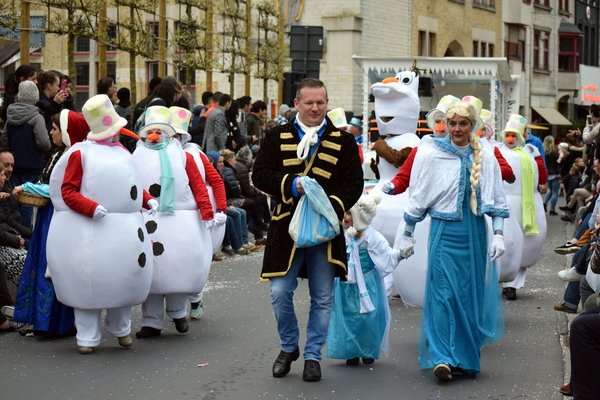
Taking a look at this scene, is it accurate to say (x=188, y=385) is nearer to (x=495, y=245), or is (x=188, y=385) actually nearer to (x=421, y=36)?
(x=495, y=245)

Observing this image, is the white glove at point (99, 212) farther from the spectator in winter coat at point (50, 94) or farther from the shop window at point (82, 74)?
the shop window at point (82, 74)

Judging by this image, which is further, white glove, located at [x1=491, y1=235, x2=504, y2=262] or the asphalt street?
white glove, located at [x1=491, y1=235, x2=504, y2=262]

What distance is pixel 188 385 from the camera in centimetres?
675

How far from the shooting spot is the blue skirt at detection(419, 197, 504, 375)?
6938 mm

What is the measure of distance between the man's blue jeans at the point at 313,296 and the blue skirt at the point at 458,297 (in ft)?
2.37

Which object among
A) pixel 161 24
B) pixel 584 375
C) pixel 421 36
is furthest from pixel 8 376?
pixel 421 36

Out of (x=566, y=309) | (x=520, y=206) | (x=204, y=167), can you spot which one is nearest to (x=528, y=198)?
(x=520, y=206)

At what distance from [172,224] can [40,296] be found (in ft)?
3.92

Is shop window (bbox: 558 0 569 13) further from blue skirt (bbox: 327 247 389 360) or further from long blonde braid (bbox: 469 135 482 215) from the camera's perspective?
blue skirt (bbox: 327 247 389 360)

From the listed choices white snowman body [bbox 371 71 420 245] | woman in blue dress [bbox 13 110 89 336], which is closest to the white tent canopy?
white snowman body [bbox 371 71 420 245]

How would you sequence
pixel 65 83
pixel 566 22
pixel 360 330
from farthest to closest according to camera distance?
pixel 566 22
pixel 65 83
pixel 360 330

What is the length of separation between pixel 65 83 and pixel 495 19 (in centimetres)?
3569

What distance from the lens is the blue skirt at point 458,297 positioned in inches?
273

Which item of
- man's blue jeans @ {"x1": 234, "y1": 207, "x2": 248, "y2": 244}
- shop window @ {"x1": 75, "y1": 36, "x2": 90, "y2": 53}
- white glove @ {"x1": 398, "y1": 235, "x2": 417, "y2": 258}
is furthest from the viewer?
shop window @ {"x1": 75, "y1": 36, "x2": 90, "y2": 53}
